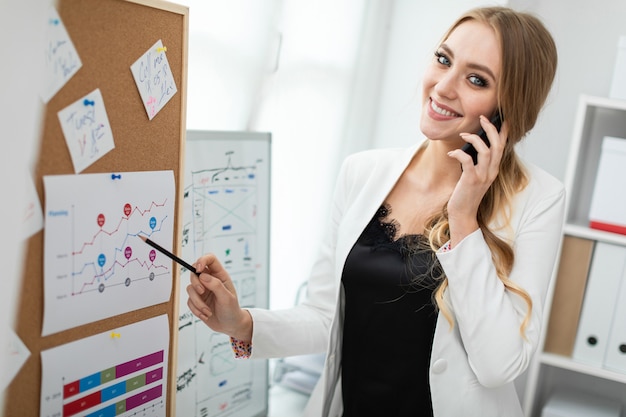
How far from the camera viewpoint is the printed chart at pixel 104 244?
1.03 metres

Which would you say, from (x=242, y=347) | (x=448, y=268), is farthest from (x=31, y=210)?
(x=448, y=268)

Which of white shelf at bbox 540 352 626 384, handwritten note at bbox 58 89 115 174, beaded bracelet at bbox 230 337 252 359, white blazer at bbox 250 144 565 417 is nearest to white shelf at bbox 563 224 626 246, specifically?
white shelf at bbox 540 352 626 384

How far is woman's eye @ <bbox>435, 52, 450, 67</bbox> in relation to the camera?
5.01ft

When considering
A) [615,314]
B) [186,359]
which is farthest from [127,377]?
[615,314]

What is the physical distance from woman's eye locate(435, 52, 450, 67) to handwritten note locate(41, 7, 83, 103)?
85cm

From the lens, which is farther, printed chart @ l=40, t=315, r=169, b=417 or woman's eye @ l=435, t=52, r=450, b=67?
woman's eye @ l=435, t=52, r=450, b=67

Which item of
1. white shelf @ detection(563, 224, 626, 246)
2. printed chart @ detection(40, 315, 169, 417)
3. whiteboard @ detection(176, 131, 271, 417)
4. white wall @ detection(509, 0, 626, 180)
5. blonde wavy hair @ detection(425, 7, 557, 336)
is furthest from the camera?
white wall @ detection(509, 0, 626, 180)

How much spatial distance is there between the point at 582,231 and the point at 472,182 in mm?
1063

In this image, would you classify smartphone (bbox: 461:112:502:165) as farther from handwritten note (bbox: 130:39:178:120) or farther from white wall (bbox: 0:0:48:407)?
white wall (bbox: 0:0:48:407)

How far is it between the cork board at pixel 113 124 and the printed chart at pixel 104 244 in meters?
0.01

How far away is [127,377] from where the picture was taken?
1194mm

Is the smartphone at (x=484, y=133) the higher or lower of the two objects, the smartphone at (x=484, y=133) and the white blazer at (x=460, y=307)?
the higher

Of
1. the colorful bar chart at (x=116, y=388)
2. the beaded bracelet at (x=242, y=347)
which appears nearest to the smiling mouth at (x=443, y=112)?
the beaded bracelet at (x=242, y=347)

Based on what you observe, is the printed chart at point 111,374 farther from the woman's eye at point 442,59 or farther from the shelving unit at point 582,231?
the shelving unit at point 582,231
